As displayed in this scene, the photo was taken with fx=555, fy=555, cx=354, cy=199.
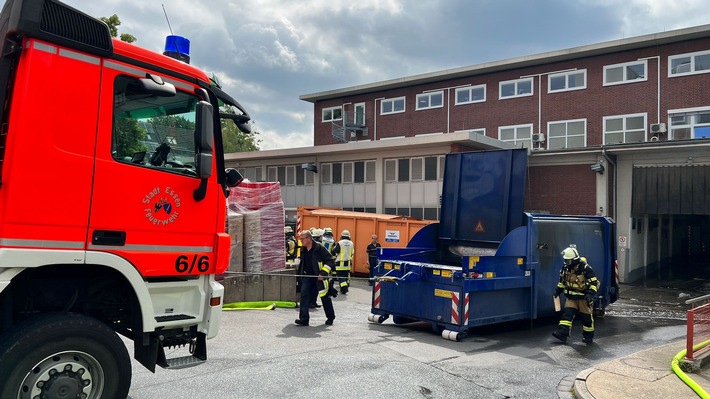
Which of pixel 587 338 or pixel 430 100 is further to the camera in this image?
pixel 430 100

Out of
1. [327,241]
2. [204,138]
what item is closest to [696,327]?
[204,138]

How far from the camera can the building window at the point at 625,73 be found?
2605 cm

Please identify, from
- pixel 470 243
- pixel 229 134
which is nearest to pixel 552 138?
pixel 470 243

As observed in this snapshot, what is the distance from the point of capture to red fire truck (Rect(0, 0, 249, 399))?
12.8 feet

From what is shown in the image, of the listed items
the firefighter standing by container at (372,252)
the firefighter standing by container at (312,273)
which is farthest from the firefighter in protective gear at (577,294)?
the firefighter standing by container at (372,252)

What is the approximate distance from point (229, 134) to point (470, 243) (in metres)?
49.6

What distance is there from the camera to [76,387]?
407 cm

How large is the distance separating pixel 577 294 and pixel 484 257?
1733mm

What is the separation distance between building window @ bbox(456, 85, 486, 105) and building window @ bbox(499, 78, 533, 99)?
3.54 feet

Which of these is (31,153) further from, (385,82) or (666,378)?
(385,82)

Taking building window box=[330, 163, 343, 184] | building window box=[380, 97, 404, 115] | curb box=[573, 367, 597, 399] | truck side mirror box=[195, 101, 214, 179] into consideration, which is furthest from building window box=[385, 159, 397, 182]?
truck side mirror box=[195, 101, 214, 179]

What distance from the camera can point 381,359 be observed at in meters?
7.48

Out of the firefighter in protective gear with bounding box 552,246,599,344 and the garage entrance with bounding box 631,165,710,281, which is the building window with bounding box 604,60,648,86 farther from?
the firefighter in protective gear with bounding box 552,246,599,344

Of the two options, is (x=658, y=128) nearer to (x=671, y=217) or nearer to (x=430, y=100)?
(x=671, y=217)
